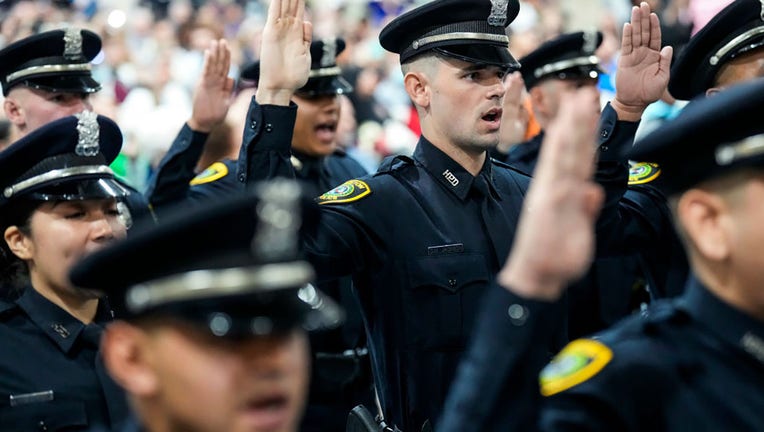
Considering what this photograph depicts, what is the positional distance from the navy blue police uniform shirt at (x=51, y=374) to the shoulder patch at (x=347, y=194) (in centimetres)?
83

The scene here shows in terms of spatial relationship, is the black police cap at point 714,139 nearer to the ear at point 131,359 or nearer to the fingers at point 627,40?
the ear at point 131,359

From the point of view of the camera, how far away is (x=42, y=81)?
6.05 meters

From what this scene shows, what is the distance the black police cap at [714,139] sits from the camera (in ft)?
7.91

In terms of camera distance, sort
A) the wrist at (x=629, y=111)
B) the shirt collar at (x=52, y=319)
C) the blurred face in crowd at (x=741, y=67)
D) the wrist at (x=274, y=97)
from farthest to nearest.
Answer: the blurred face in crowd at (x=741, y=67) < the wrist at (x=629, y=111) < the wrist at (x=274, y=97) < the shirt collar at (x=52, y=319)

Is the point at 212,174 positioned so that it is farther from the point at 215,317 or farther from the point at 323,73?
the point at 215,317

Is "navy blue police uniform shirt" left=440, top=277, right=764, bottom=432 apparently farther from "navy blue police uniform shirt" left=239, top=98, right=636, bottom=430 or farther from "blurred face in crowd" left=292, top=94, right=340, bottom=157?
"blurred face in crowd" left=292, top=94, right=340, bottom=157

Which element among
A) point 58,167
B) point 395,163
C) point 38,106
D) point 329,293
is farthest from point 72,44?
point 395,163

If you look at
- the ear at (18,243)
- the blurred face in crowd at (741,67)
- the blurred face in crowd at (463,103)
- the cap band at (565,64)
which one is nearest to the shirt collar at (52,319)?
the ear at (18,243)

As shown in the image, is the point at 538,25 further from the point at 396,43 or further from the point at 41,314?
the point at 41,314

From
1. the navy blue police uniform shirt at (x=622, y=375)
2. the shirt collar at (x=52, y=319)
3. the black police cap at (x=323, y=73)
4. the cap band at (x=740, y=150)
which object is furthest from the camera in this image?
the black police cap at (x=323, y=73)

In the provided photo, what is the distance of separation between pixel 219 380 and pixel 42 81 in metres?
4.21

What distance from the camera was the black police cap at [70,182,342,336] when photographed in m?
2.19

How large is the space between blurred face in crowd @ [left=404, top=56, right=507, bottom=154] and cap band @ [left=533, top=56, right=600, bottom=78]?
245 centimetres

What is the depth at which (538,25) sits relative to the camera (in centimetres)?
1529
